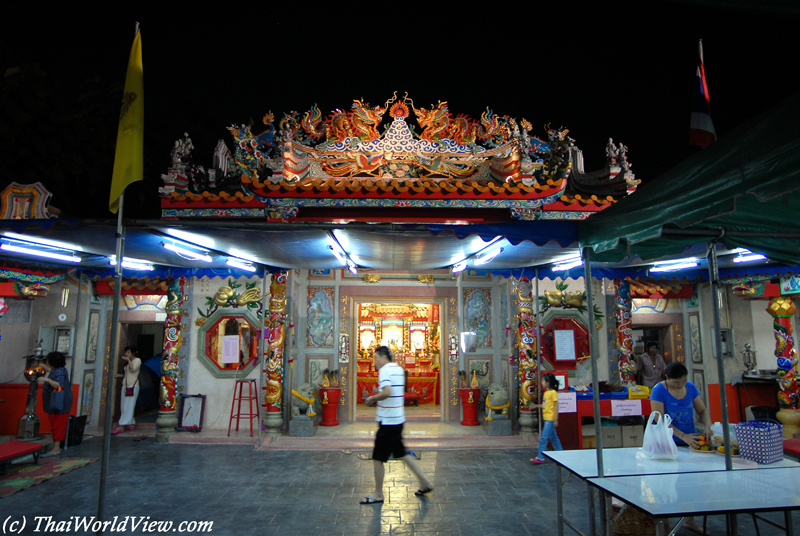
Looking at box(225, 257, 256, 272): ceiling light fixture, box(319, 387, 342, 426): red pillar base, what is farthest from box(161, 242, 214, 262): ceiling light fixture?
box(319, 387, 342, 426): red pillar base

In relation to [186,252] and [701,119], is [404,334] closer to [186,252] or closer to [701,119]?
[186,252]

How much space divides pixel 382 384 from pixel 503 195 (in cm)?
406

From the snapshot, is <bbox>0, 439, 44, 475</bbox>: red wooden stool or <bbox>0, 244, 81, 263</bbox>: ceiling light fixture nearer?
<bbox>0, 244, 81, 263</bbox>: ceiling light fixture

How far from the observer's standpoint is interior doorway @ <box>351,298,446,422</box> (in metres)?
12.5

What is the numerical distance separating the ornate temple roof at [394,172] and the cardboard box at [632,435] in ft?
12.1

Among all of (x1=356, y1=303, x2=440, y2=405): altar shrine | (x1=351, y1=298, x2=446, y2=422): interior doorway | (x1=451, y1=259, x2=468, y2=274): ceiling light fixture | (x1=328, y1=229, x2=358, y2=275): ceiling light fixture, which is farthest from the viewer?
(x1=356, y1=303, x2=440, y2=405): altar shrine

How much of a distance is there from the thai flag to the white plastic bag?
2.46 m

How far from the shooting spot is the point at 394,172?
9.01m

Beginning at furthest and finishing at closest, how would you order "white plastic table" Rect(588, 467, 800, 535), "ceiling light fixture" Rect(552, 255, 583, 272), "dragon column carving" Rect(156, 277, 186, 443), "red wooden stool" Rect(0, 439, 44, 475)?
"dragon column carving" Rect(156, 277, 186, 443) → "ceiling light fixture" Rect(552, 255, 583, 272) → "red wooden stool" Rect(0, 439, 44, 475) → "white plastic table" Rect(588, 467, 800, 535)

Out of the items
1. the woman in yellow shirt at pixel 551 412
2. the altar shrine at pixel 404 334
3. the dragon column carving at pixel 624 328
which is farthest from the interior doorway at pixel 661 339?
the altar shrine at pixel 404 334

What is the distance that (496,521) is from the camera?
4895 mm

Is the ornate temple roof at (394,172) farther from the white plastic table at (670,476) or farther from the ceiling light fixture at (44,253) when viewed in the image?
the white plastic table at (670,476)

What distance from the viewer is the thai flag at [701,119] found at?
4.10 metres

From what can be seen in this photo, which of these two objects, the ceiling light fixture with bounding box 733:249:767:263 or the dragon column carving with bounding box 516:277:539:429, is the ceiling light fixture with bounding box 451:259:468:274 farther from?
the ceiling light fixture with bounding box 733:249:767:263
